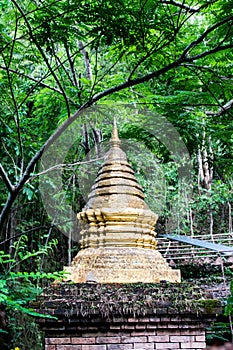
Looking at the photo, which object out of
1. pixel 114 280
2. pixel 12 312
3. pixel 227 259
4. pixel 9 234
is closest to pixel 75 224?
pixel 9 234

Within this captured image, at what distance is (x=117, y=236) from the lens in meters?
4.14

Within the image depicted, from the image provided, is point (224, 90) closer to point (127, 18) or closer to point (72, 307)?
point (127, 18)

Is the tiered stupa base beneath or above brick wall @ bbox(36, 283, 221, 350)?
above

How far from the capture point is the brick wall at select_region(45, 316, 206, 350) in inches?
129

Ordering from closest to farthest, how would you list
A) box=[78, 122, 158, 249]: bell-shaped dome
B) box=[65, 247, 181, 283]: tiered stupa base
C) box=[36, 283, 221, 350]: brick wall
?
box=[36, 283, 221, 350]: brick wall → box=[65, 247, 181, 283]: tiered stupa base → box=[78, 122, 158, 249]: bell-shaped dome

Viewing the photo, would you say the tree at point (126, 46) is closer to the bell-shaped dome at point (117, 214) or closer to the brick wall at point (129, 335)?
the bell-shaped dome at point (117, 214)

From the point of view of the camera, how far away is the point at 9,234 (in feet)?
25.2

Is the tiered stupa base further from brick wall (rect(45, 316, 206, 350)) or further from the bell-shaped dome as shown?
brick wall (rect(45, 316, 206, 350))

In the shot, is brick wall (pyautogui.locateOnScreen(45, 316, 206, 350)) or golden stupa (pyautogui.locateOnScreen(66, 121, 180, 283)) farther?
golden stupa (pyautogui.locateOnScreen(66, 121, 180, 283))

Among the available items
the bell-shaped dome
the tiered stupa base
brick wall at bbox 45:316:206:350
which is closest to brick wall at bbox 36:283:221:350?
brick wall at bbox 45:316:206:350

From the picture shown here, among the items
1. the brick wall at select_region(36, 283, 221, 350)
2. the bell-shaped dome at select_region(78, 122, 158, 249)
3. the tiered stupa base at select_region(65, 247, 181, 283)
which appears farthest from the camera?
the bell-shaped dome at select_region(78, 122, 158, 249)

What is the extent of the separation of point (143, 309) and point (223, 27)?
250 cm

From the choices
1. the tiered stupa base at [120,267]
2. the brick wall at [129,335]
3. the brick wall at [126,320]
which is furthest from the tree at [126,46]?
the brick wall at [129,335]

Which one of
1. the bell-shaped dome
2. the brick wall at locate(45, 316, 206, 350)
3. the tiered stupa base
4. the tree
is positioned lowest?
the brick wall at locate(45, 316, 206, 350)
